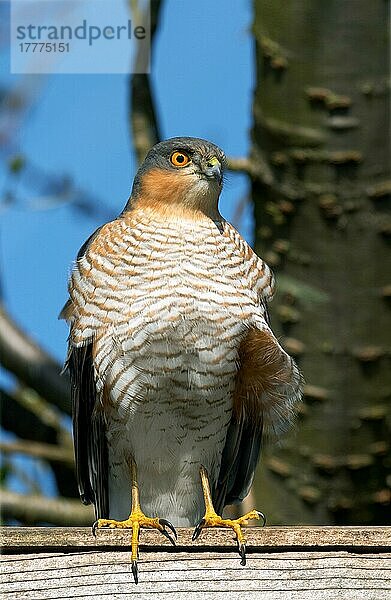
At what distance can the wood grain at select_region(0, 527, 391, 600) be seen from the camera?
247cm

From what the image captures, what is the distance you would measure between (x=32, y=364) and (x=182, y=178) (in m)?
1.31

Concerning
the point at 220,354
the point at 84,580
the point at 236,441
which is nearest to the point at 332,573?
the point at 84,580

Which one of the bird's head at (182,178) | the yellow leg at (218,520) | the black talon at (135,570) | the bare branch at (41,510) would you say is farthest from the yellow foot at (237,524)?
the bare branch at (41,510)

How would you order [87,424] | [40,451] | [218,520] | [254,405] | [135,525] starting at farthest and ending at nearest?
1. [40,451]
2. [87,424]
3. [254,405]
4. [218,520]
5. [135,525]

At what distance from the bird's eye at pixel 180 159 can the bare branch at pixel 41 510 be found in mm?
1728

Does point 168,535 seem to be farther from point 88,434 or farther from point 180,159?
point 180,159

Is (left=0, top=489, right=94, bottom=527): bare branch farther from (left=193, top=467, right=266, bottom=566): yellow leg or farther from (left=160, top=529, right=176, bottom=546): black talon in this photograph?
(left=160, top=529, right=176, bottom=546): black talon

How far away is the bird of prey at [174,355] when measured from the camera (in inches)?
130

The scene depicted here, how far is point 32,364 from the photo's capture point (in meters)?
4.63

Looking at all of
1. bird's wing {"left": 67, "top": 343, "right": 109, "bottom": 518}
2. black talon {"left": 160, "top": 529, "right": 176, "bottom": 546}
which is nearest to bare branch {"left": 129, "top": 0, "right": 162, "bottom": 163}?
bird's wing {"left": 67, "top": 343, "right": 109, "bottom": 518}

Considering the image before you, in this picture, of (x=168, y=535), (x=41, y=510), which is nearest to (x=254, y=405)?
(x=168, y=535)

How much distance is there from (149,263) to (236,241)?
1.15 ft

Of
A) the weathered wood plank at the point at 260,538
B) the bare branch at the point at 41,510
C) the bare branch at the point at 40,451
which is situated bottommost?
the bare branch at the point at 41,510

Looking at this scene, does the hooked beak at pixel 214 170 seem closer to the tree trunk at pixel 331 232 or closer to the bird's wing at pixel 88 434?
the tree trunk at pixel 331 232
